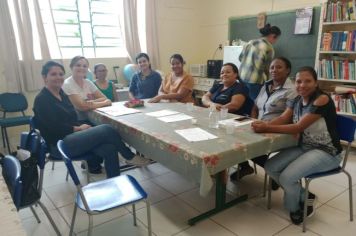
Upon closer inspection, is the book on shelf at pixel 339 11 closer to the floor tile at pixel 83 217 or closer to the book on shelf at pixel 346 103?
the book on shelf at pixel 346 103

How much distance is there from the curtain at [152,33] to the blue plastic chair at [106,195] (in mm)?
3553

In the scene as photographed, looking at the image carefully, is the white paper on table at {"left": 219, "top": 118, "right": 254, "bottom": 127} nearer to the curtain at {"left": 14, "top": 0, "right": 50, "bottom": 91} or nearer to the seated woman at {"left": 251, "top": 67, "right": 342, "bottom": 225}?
the seated woman at {"left": 251, "top": 67, "right": 342, "bottom": 225}

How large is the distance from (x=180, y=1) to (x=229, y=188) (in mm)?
4022

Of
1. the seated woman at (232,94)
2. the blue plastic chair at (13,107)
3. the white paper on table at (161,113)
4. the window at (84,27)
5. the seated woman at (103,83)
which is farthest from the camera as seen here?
the window at (84,27)

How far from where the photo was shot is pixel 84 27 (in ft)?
15.0

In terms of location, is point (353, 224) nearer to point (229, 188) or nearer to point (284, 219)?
point (284, 219)

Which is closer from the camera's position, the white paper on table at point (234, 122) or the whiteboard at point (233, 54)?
the white paper on table at point (234, 122)

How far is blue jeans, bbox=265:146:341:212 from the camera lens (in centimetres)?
182

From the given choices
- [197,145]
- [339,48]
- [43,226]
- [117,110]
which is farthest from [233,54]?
[43,226]

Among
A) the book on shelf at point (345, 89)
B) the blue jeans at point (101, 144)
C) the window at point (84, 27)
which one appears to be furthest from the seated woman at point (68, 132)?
the book on shelf at point (345, 89)

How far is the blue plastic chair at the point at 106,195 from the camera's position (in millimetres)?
1418

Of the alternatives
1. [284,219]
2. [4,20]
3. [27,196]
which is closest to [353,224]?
[284,219]

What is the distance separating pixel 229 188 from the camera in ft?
8.23

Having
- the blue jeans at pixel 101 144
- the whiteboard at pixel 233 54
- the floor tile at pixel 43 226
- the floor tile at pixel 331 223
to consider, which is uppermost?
the whiteboard at pixel 233 54
